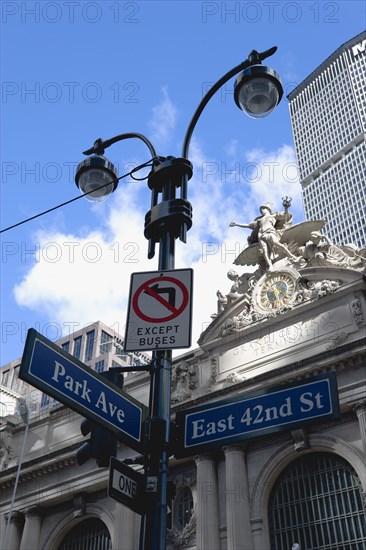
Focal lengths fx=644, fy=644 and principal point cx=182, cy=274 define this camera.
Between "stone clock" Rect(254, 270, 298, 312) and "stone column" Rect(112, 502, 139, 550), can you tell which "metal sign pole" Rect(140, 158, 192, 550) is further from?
"stone column" Rect(112, 502, 139, 550)

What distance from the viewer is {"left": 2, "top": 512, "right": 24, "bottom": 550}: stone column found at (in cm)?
3111

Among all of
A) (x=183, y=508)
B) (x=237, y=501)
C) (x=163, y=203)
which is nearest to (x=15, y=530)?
(x=183, y=508)

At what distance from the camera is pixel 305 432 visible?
24125 mm

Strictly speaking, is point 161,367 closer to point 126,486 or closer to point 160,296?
point 160,296

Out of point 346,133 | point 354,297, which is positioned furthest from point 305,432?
point 346,133

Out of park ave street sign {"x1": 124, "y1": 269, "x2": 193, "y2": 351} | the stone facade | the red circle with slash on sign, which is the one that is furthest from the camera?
the stone facade

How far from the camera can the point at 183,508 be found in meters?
26.5

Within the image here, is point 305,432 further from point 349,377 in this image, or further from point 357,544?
point 357,544

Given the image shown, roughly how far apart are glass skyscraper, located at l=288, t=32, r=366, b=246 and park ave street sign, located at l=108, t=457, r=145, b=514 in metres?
95.5

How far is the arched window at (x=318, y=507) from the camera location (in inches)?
868

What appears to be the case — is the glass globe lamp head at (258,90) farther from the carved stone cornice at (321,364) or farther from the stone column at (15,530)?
the stone column at (15,530)

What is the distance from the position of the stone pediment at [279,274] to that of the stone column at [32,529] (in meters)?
11.7

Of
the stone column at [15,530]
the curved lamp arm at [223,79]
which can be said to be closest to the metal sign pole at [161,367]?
the curved lamp arm at [223,79]

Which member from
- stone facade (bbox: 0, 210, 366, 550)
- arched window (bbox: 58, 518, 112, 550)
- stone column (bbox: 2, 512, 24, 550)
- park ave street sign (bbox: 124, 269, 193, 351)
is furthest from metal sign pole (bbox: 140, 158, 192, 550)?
stone column (bbox: 2, 512, 24, 550)
